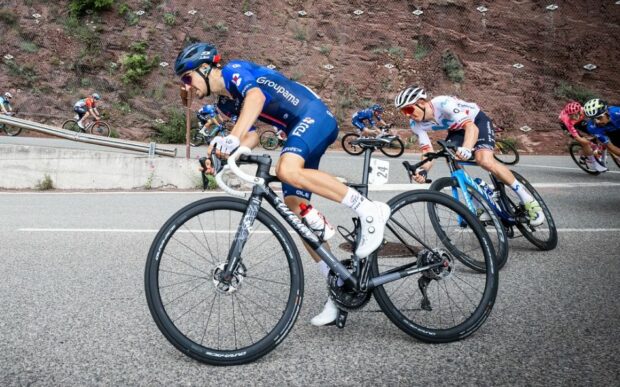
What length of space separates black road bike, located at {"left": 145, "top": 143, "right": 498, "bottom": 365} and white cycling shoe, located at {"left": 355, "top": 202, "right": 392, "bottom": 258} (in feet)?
0.22

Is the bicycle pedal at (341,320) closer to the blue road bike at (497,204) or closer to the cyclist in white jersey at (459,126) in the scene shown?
the blue road bike at (497,204)

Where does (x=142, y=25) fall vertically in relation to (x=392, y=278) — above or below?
below

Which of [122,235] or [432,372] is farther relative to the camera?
[122,235]

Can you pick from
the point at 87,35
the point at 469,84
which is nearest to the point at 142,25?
the point at 87,35

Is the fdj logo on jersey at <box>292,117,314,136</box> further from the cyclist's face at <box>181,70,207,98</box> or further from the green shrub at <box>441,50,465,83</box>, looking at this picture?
the green shrub at <box>441,50,465,83</box>

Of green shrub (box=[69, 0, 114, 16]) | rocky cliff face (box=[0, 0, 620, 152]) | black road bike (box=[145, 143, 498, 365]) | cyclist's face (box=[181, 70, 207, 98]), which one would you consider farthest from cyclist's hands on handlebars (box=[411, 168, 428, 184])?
green shrub (box=[69, 0, 114, 16])

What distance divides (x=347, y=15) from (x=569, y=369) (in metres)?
30.6

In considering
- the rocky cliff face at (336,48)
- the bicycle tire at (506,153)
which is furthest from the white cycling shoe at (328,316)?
the rocky cliff face at (336,48)

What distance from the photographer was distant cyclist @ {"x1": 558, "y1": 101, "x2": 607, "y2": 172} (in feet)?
42.4

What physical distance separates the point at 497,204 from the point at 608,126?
16.7 feet

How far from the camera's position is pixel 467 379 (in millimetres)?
3010

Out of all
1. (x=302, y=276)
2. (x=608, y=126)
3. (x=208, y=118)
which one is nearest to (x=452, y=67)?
(x=208, y=118)

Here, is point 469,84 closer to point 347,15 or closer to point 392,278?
point 347,15

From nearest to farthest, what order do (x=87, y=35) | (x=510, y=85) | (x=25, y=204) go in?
(x=25, y=204)
(x=510, y=85)
(x=87, y=35)
